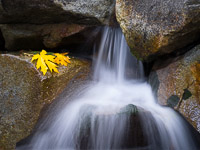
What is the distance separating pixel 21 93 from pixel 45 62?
0.56 metres

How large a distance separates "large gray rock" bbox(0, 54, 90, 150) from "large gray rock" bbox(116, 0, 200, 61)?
110cm

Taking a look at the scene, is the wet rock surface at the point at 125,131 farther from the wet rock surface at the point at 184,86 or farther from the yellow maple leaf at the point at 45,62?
the yellow maple leaf at the point at 45,62

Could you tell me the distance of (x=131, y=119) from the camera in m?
2.34

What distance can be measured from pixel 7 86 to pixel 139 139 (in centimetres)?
175

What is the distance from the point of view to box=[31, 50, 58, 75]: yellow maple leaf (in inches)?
106

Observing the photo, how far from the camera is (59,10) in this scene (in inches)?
126

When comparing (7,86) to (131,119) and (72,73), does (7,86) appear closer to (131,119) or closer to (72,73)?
(72,73)

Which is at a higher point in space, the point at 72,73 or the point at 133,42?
the point at 133,42

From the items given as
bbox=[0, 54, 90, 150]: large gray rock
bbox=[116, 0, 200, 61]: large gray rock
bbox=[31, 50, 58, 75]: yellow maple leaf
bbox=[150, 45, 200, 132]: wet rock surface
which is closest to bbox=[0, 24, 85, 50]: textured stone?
bbox=[31, 50, 58, 75]: yellow maple leaf

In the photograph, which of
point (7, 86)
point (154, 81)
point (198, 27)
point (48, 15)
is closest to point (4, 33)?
point (48, 15)

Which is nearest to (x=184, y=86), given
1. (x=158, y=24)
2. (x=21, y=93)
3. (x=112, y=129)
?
(x=158, y=24)

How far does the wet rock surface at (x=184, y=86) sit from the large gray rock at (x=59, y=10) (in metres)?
1.39

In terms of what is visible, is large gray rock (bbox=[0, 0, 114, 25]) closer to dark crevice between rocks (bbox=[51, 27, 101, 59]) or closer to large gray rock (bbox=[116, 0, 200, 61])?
dark crevice between rocks (bbox=[51, 27, 101, 59])

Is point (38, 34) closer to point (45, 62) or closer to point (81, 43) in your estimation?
point (81, 43)
